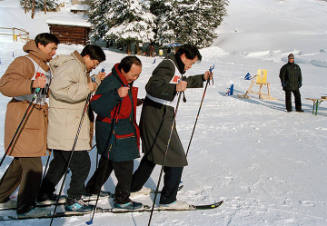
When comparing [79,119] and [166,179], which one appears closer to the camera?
[79,119]

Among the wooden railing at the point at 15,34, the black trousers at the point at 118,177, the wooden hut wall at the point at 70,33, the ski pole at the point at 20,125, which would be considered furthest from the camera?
the wooden hut wall at the point at 70,33

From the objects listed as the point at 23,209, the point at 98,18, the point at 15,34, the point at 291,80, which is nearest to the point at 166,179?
the point at 23,209

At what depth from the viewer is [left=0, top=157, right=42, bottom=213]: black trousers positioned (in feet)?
9.39

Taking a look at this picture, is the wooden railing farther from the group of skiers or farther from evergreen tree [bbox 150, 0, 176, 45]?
the group of skiers

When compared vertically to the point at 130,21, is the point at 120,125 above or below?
below

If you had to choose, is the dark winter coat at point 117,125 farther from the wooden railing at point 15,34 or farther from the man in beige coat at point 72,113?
the wooden railing at point 15,34

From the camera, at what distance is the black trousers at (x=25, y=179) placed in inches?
113

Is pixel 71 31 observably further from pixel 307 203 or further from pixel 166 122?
pixel 307 203

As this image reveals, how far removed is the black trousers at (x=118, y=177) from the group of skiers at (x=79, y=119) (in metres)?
0.01

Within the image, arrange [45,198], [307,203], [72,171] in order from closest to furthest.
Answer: [72,171], [45,198], [307,203]

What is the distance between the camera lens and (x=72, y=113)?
114 inches

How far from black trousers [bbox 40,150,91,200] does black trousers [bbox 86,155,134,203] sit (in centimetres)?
21

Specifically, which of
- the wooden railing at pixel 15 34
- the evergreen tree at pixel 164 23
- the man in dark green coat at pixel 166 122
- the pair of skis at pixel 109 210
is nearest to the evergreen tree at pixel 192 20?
the evergreen tree at pixel 164 23

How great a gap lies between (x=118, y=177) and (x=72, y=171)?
19.2 inches
